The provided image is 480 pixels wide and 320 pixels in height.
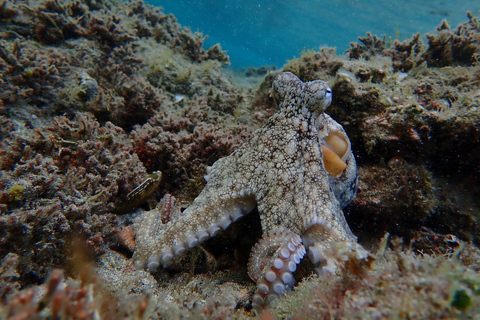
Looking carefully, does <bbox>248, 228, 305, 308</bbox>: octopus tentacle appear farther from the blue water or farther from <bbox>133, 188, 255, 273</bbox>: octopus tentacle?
the blue water

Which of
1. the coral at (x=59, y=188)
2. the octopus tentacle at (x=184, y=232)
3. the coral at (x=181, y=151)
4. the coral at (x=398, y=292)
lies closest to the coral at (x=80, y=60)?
the coral at (x=59, y=188)

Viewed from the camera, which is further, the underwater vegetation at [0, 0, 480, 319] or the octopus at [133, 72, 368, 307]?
the octopus at [133, 72, 368, 307]

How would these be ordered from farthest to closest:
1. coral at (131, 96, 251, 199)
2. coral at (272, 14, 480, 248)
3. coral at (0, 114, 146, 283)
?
coral at (131, 96, 251, 199) < coral at (272, 14, 480, 248) < coral at (0, 114, 146, 283)

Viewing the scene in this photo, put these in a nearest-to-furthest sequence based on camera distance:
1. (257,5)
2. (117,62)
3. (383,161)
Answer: (383,161) → (117,62) → (257,5)

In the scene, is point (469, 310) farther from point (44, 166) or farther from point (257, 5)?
point (257, 5)

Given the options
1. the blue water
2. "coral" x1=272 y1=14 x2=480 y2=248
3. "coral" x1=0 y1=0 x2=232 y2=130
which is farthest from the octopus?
the blue water

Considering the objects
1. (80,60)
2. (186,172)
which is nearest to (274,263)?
(186,172)

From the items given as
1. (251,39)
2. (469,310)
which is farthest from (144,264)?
(251,39)
